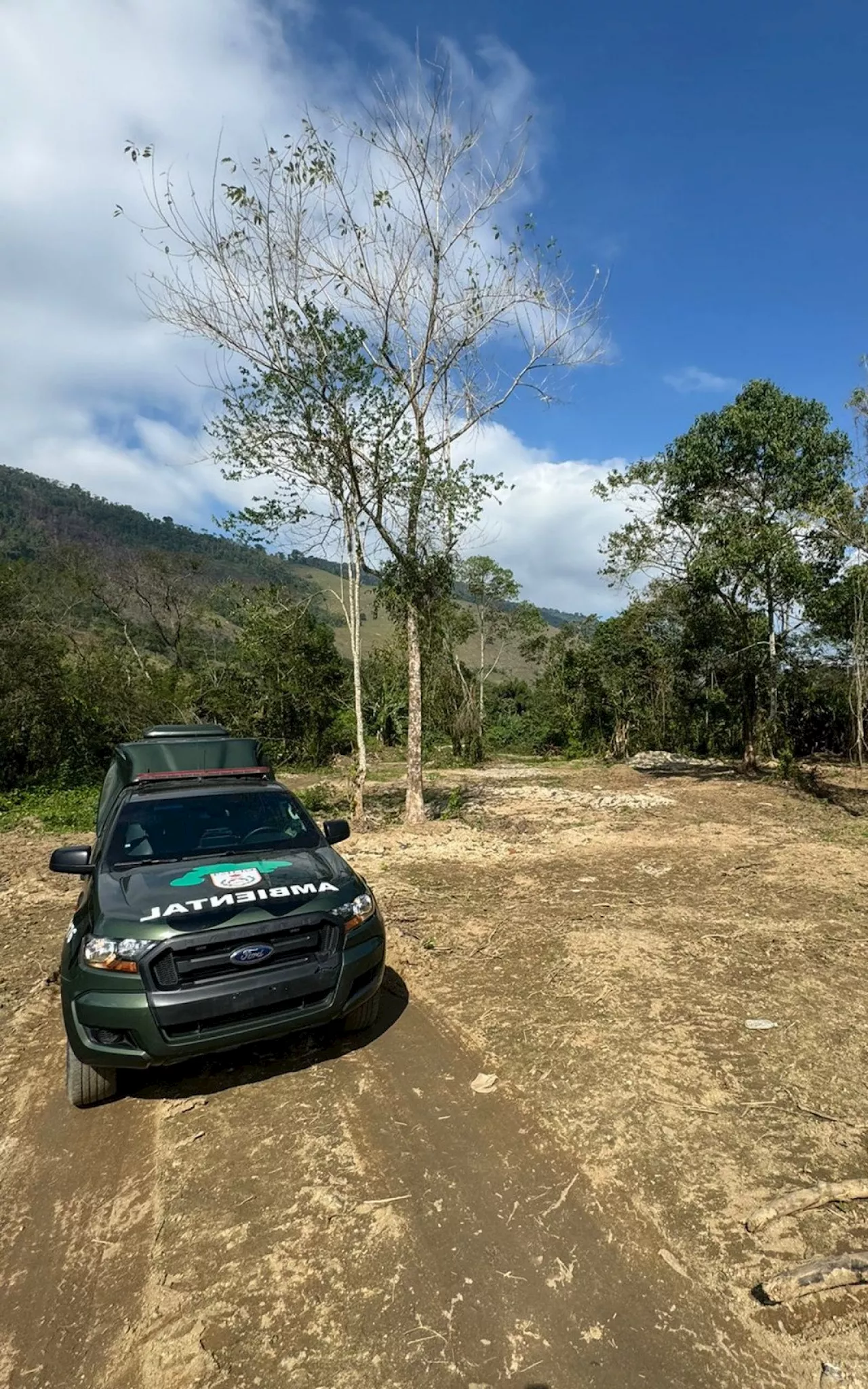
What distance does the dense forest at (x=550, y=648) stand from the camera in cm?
1419

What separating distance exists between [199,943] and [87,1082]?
3.41ft

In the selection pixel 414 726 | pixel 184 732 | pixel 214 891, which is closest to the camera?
pixel 214 891

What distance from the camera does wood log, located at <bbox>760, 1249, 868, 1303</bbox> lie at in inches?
91.9

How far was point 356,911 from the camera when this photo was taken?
392 centimetres

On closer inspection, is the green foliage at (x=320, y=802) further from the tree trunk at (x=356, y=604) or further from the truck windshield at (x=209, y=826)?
the truck windshield at (x=209, y=826)

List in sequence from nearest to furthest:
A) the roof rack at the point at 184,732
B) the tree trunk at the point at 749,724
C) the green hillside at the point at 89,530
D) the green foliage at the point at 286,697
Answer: the roof rack at the point at 184,732 < the tree trunk at the point at 749,724 < the green foliage at the point at 286,697 < the green hillside at the point at 89,530

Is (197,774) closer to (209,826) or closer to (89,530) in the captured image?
(209,826)

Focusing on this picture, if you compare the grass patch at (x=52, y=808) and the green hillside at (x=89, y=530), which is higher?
the green hillside at (x=89, y=530)

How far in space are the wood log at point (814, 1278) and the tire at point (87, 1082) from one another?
3.11m

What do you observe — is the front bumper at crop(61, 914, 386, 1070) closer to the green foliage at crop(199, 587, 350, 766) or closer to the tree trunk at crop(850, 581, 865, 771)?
the tree trunk at crop(850, 581, 865, 771)

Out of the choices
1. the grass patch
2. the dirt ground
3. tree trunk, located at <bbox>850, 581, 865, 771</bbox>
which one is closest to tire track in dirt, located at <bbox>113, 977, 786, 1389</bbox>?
the dirt ground

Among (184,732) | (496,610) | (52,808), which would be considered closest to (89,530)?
(496,610)

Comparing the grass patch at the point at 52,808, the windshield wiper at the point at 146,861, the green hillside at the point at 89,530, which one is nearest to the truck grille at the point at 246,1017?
the windshield wiper at the point at 146,861

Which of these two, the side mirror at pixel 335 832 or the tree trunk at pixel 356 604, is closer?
the side mirror at pixel 335 832
